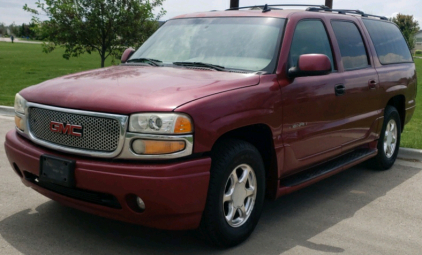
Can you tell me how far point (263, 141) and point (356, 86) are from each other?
1.56 meters

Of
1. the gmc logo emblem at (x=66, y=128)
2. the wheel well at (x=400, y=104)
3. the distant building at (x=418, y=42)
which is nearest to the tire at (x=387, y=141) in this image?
the wheel well at (x=400, y=104)

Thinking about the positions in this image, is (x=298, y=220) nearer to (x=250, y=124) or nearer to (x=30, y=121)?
(x=250, y=124)

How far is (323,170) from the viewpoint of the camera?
5129 mm

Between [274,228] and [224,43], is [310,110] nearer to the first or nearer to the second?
[224,43]

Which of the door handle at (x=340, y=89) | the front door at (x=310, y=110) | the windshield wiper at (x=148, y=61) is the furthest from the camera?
the door handle at (x=340, y=89)

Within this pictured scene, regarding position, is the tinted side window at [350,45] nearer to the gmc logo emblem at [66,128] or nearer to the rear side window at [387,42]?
the rear side window at [387,42]

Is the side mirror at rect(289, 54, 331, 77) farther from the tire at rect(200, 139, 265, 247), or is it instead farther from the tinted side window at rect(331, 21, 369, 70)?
the tinted side window at rect(331, 21, 369, 70)

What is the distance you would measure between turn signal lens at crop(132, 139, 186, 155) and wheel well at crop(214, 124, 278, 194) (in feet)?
2.52

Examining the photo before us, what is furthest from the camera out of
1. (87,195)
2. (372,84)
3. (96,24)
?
(96,24)

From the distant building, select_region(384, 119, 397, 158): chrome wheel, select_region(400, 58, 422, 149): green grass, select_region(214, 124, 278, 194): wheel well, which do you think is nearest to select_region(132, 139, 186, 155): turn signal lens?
select_region(214, 124, 278, 194): wheel well

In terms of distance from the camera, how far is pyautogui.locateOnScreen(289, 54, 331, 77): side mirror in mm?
4395

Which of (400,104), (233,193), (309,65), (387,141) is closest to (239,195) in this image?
(233,193)

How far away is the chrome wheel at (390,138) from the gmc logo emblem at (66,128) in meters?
4.06

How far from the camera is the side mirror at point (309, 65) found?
4.39 metres
